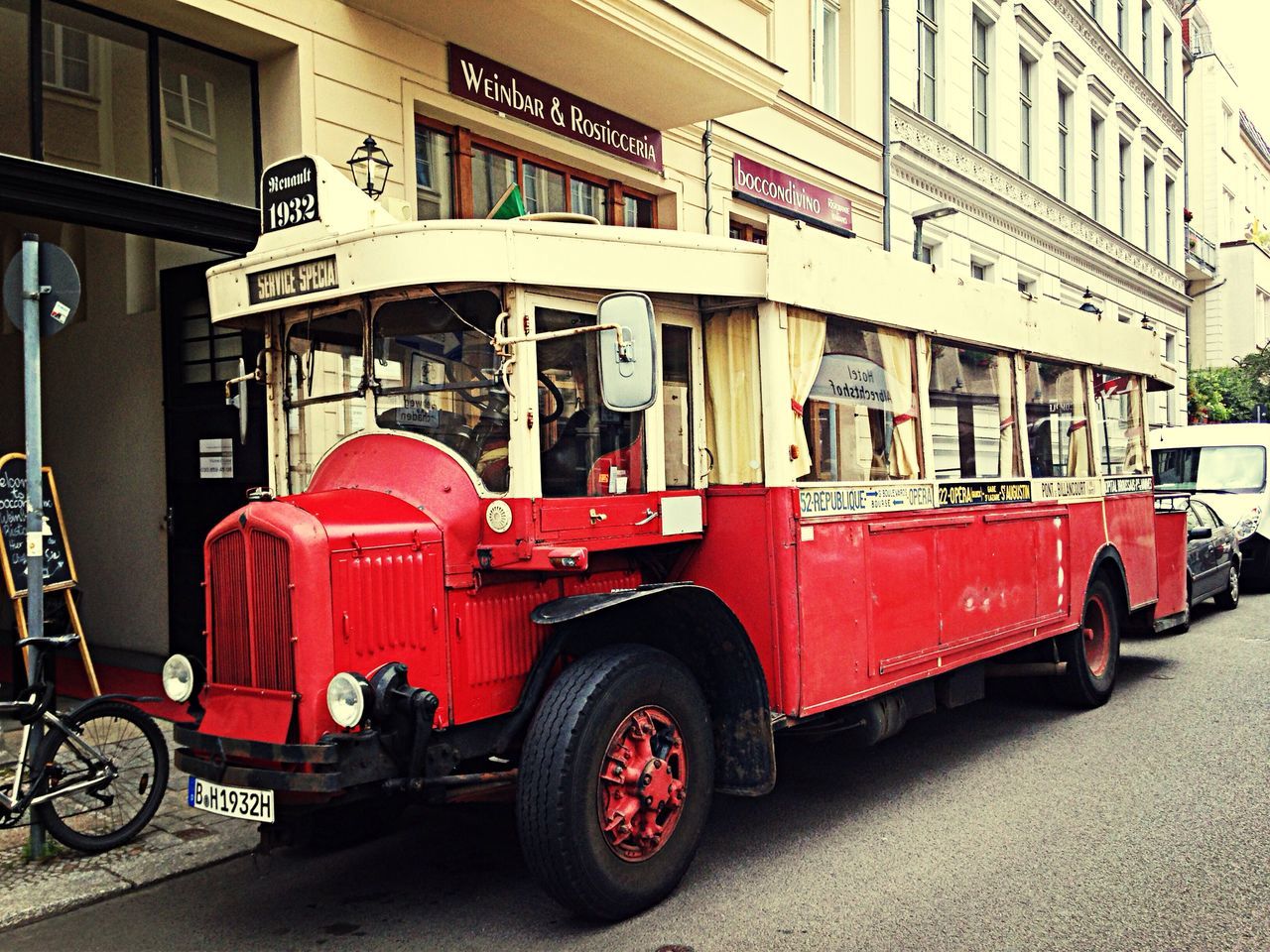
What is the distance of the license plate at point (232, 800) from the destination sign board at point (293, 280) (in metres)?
1.92

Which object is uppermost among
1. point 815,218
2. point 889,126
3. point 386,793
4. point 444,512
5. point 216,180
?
point 889,126

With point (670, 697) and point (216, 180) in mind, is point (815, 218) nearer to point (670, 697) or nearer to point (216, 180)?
point (216, 180)

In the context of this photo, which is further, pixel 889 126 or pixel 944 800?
pixel 889 126

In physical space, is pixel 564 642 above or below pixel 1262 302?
below

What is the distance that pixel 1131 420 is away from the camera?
29.8ft

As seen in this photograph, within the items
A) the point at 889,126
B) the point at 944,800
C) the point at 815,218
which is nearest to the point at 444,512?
the point at 944,800

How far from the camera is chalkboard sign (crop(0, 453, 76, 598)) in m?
6.99

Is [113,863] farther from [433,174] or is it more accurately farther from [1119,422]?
[1119,422]

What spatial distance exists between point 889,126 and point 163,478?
35.9 ft

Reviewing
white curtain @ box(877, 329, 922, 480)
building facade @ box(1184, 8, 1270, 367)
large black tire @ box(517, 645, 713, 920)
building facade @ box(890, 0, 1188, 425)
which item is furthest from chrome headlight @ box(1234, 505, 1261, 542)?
building facade @ box(1184, 8, 1270, 367)

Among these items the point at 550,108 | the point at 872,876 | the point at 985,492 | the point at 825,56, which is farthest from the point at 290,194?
the point at 825,56

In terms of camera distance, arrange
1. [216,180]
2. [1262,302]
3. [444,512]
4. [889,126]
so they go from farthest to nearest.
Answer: [1262,302] < [889,126] < [216,180] < [444,512]

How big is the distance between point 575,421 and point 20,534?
4.31 metres

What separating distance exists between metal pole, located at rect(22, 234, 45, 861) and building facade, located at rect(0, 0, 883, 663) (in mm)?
1479
